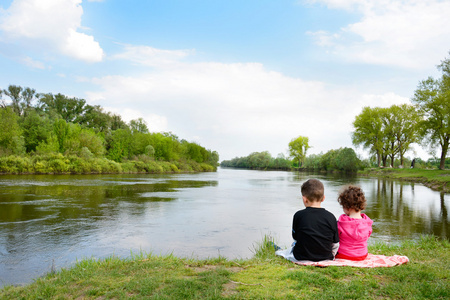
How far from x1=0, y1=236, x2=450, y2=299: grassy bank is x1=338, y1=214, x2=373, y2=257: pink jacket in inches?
20.9

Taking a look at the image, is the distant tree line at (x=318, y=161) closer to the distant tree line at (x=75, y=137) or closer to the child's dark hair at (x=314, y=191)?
the distant tree line at (x=75, y=137)

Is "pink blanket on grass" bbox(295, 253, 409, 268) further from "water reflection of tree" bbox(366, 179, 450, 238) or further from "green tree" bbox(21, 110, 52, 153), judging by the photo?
"green tree" bbox(21, 110, 52, 153)

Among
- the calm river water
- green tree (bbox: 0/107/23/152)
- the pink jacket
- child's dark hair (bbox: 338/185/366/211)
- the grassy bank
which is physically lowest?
the calm river water

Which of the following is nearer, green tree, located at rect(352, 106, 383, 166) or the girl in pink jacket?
the girl in pink jacket

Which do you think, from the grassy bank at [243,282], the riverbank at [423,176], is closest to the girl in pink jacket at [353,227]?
the grassy bank at [243,282]

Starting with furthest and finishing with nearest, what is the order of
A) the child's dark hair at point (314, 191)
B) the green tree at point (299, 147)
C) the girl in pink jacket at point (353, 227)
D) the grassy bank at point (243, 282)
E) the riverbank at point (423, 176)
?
the green tree at point (299, 147) < the riverbank at point (423, 176) < the girl in pink jacket at point (353, 227) < the child's dark hair at point (314, 191) < the grassy bank at point (243, 282)

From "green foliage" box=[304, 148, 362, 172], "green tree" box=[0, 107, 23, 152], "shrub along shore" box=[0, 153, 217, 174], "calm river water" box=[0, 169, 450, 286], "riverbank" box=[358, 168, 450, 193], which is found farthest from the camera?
"green foliage" box=[304, 148, 362, 172]

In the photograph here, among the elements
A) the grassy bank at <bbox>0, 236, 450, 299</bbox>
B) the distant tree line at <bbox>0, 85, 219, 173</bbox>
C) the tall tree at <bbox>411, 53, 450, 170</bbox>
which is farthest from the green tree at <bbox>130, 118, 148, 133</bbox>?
the grassy bank at <bbox>0, 236, 450, 299</bbox>

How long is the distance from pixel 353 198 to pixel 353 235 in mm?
623

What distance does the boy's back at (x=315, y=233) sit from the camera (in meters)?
4.58

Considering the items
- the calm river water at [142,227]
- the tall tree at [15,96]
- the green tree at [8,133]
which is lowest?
the calm river water at [142,227]

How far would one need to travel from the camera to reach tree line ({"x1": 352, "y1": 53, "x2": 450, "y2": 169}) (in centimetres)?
3644

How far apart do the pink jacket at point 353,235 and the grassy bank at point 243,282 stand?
0.53m

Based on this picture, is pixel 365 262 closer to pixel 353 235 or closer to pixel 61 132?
pixel 353 235
